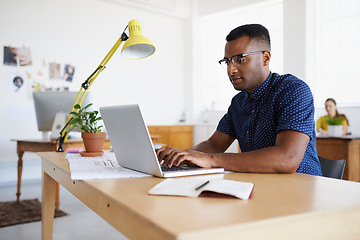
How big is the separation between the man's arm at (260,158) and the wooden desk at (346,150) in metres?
2.37

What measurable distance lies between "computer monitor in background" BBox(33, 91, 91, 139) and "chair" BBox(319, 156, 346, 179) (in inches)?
81.4

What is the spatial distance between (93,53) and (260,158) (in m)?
4.48

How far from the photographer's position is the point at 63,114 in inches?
116

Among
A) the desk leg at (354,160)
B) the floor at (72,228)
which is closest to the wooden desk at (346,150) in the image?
the desk leg at (354,160)

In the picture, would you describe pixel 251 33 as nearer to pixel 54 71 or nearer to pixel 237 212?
pixel 237 212

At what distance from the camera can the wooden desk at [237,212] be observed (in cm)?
55

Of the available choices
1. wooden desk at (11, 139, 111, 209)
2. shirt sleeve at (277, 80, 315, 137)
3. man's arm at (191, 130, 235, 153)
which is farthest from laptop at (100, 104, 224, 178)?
wooden desk at (11, 139, 111, 209)

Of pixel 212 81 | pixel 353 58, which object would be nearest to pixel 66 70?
pixel 212 81

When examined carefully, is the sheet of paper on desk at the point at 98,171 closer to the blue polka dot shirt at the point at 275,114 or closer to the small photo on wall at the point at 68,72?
the blue polka dot shirt at the point at 275,114

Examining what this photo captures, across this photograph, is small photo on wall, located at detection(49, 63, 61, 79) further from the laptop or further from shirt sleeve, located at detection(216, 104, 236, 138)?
the laptop

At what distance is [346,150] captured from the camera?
3227 millimetres

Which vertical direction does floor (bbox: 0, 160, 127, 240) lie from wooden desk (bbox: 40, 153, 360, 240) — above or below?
below

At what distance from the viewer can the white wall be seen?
14.5ft

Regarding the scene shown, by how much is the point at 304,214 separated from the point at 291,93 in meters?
0.76
